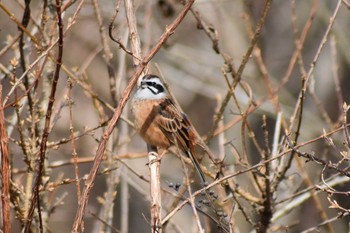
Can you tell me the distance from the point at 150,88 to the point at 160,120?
47 centimetres

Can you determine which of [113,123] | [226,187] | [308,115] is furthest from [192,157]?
[308,115]

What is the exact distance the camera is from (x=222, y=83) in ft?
37.3

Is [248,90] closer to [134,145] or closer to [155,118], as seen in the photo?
[155,118]

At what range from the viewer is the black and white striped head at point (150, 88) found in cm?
506

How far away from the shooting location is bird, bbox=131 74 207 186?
5.41 m

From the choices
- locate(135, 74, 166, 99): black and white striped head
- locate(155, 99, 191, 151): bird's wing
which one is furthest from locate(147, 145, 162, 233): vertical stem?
locate(155, 99, 191, 151): bird's wing

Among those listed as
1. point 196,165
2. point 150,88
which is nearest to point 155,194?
point 196,165

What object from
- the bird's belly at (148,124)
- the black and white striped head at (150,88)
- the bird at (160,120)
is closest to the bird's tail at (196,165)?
the bird at (160,120)

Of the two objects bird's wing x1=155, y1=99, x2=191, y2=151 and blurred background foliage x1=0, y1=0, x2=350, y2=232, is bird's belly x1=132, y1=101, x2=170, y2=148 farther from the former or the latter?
blurred background foliage x1=0, y1=0, x2=350, y2=232

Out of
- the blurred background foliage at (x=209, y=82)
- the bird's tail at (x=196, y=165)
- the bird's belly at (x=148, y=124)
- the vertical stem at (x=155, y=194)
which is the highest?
the blurred background foliage at (x=209, y=82)

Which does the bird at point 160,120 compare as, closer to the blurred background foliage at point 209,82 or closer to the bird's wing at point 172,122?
the bird's wing at point 172,122

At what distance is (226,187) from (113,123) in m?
1.46

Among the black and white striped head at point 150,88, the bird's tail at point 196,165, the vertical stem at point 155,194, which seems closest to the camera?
the vertical stem at point 155,194

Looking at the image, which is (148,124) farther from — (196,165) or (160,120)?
(196,165)
